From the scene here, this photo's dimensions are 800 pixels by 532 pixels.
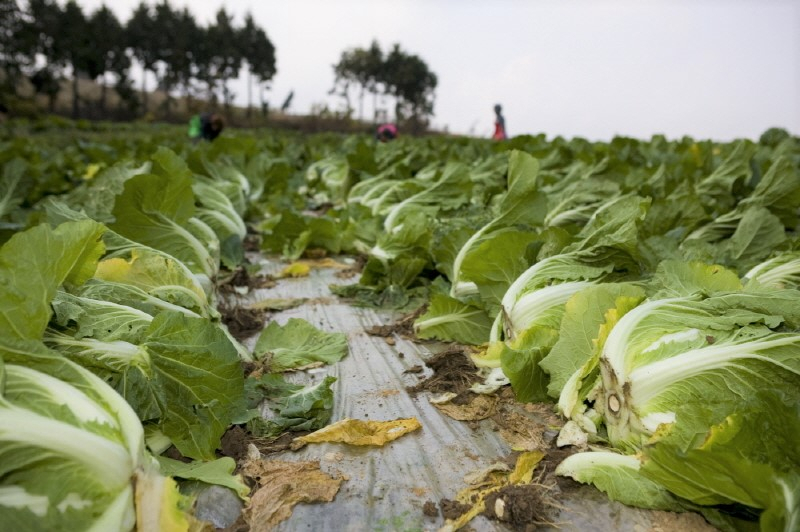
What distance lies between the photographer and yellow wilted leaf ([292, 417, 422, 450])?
2.39 meters

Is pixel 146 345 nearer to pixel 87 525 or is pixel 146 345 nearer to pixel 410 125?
pixel 87 525

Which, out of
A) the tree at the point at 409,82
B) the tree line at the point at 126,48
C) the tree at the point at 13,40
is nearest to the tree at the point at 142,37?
the tree line at the point at 126,48

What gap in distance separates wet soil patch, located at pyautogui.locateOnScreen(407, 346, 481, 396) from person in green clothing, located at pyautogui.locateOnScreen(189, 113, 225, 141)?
46.0 ft

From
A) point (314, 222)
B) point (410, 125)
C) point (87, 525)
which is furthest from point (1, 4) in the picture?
point (87, 525)

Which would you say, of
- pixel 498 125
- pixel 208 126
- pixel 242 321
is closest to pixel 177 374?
pixel 242 321

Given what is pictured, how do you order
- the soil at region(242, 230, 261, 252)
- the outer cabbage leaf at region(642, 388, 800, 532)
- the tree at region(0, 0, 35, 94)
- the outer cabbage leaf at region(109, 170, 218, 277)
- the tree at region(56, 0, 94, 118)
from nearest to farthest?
the outer cabbage leaf at region(642, 388, 800, 532)
the outer cabbage leaf at region(109, 170, 218, 277)
the soil at region(242, 230, 261, 252)
the tree at region(0, 0, 35, 94)
the tree at region(56, 0, 94, 118)

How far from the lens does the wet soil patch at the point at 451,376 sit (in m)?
2.93

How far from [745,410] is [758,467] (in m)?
0.28

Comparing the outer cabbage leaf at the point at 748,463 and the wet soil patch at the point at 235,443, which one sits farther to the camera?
the wet soil patch at the point at 235,443

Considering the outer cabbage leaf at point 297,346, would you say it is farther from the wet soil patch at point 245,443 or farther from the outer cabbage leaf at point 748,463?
the outer cabbage leaf at point 748,463

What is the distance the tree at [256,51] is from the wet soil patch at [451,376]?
3166 inches

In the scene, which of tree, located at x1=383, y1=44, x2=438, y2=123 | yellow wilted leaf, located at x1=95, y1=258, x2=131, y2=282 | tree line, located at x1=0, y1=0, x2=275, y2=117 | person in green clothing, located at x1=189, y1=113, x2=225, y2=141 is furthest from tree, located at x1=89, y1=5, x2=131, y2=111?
yellow wilted leaf, located at x1=95, y1=258, x2=131, y2=282

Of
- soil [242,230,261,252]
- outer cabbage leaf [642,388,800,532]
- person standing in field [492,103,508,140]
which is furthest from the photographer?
person standing in field [492,103,508,140]

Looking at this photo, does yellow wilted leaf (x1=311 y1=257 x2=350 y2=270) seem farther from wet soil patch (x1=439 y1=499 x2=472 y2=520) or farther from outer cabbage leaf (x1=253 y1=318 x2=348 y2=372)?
wet soil patch (x1=439 y1=499 x2=472 y2=520)
